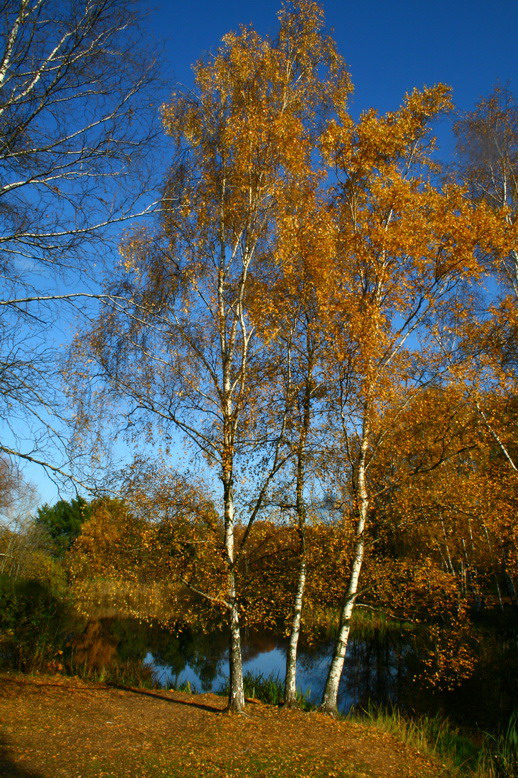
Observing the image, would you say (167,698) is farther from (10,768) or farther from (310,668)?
(310,668)

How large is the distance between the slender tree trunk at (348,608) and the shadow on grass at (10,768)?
4.94m

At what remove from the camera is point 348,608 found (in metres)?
8.73

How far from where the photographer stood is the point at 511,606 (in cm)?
1908

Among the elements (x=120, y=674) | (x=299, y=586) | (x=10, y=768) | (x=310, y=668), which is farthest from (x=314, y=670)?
(x=10, y=768)

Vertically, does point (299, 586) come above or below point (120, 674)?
above

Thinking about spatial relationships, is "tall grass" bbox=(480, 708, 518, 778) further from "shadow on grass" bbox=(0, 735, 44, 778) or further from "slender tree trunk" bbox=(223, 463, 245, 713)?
"shadow on grass" bbox=(0, 735, 44, 778)

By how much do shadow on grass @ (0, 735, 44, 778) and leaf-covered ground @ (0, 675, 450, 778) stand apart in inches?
0.5

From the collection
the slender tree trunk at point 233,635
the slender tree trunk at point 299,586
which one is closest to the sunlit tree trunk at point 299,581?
the slender tree trunk at point 299,586

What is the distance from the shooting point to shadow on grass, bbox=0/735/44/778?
17.1 feet

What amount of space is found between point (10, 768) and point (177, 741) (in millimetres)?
2312

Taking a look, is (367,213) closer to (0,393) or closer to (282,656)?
(0,393)

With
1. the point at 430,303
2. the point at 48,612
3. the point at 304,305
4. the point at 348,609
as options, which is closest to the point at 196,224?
the point at 304,305

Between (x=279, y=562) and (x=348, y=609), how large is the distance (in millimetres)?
1795

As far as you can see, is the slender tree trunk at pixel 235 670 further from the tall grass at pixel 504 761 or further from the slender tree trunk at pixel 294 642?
the tall grass at pixel 504 761
